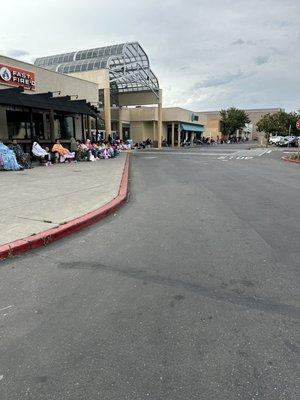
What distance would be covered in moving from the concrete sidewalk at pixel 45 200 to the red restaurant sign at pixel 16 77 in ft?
29.7

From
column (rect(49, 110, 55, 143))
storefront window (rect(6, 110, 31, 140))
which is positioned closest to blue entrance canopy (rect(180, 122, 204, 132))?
column (rect(49, 110, 55, 143))

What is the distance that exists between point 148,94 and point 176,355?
146 ft

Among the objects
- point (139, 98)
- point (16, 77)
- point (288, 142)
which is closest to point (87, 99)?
point (16, 77)

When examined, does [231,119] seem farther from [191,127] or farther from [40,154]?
[40,154]

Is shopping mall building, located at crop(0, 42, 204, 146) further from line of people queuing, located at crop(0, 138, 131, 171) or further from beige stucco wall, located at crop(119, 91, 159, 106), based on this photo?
line of people queuing, located at crop(0, 138, 131, 171)

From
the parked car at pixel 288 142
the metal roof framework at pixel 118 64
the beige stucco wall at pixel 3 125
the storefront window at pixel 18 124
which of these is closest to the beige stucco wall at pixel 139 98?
the metal roof framework at pixel 118 64

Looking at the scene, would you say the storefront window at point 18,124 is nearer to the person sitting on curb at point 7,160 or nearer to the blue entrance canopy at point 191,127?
the person sitting on curb at point 7,160

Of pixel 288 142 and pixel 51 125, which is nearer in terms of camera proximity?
pixel 51 125

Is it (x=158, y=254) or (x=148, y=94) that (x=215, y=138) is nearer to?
(x=148, y=94)

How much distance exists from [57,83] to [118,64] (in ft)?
48.7

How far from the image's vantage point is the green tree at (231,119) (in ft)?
299

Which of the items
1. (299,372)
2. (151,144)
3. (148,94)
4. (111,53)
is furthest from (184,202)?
(151,144)

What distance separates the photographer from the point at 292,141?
189 feet

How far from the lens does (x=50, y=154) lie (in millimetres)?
19844
